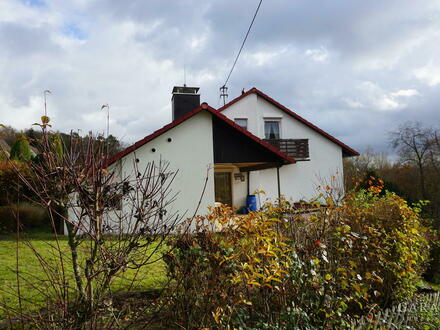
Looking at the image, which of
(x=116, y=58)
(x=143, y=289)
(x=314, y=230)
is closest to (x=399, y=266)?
(x=314, y=230)

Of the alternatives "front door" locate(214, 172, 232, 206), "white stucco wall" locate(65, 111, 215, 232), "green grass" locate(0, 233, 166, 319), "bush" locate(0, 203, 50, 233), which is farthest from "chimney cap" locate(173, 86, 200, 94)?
"green grass" locate(0, 233, 166, 319)

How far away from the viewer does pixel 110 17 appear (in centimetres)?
606

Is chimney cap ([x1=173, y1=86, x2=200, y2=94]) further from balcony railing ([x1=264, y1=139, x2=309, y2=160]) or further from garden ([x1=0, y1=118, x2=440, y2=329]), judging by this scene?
garden ([x1=0, y1=118, x2=440, y2=329])

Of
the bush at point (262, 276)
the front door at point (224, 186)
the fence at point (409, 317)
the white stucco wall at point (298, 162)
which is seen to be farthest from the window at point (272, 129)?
the bush at point (262, 276)

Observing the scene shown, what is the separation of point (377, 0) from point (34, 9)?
692 centimetres

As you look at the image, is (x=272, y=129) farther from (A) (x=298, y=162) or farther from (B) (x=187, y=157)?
(B) (x=187, y=157)

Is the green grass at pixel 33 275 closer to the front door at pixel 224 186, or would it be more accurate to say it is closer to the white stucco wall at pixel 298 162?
the front door at pixel 224 186

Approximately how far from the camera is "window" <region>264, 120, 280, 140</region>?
19.5 meters

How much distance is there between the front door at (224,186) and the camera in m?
17.1

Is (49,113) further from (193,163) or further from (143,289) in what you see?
(193,163)

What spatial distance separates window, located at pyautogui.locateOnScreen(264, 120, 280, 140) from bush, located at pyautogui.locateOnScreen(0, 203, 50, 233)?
13.4 metres

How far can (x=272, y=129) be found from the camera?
19656 millimetres

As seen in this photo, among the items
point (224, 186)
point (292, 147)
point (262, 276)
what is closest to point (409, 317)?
point (262, 276)


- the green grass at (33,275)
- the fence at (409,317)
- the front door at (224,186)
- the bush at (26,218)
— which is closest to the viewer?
the fence at (409,317)
